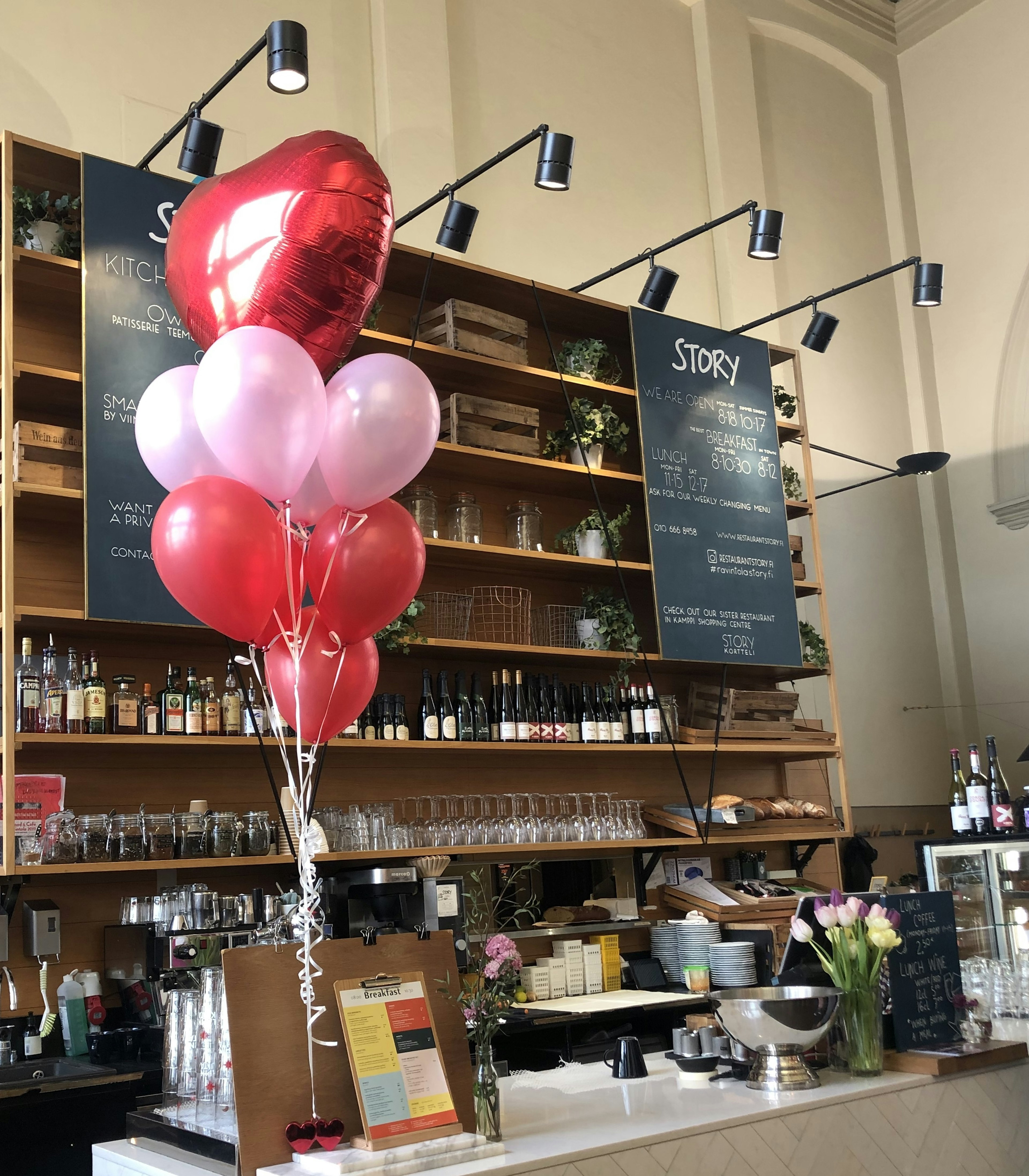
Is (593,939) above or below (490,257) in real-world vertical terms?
below

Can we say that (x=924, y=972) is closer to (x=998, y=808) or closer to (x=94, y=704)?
(x=94, y=704)

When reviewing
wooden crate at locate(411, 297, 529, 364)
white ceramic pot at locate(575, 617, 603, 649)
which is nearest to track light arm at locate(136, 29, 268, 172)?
wooden crate at locate(411, 297, 529, 364)

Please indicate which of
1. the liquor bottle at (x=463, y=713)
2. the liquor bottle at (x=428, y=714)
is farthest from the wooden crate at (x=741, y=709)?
the liquor bottle at (x=428, y=714)

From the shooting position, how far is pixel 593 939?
497 cm

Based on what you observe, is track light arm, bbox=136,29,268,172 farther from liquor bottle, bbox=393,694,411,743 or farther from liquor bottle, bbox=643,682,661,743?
liquor bottle, bbox=643,682,661,743

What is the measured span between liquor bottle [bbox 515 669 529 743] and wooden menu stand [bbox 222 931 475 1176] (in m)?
2.72

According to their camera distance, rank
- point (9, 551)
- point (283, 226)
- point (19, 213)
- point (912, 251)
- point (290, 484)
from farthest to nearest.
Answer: point (912, 251), point (19, 213), point (9, 551), point (283, 226), point (290, 484)

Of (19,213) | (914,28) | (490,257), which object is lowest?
(19,213)

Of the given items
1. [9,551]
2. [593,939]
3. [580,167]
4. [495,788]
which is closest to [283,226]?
[9,551]

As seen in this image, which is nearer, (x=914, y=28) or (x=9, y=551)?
(x=9, y=551)

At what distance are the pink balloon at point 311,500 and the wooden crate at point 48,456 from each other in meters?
1.34

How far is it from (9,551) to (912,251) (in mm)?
6636

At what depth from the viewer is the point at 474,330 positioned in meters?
5.19

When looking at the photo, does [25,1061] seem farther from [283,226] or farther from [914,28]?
[914,28]
